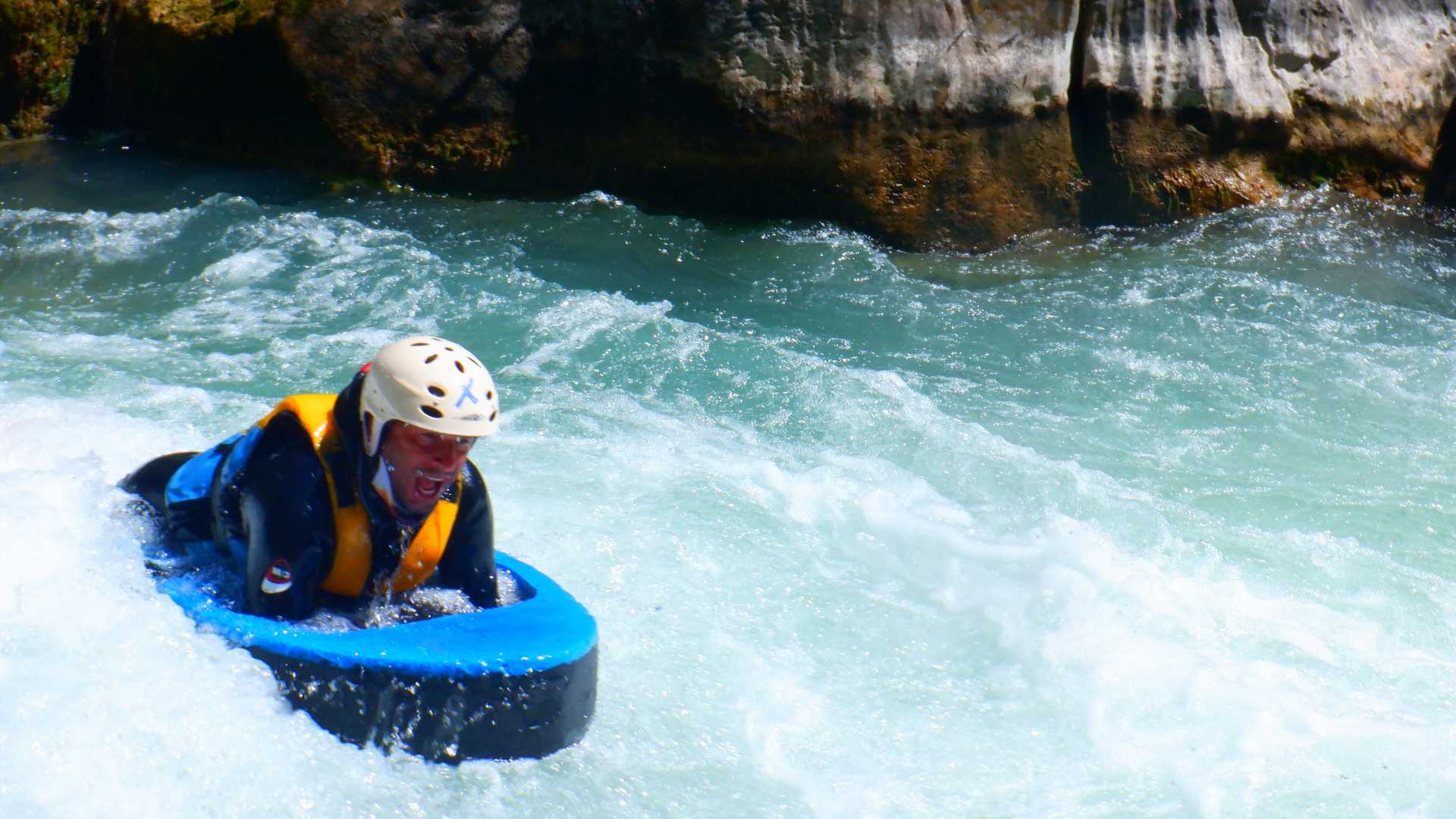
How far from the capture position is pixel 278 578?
3.22m

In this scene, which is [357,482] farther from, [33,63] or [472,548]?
[33,63]

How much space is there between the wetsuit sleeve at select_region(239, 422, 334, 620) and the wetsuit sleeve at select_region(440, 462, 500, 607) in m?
0.36

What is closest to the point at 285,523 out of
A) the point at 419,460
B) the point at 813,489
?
the point at 419,460

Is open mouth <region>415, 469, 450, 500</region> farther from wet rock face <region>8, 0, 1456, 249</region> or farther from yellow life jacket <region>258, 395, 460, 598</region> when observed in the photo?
wet rock face <region>8, 0, 1456, 249</region>

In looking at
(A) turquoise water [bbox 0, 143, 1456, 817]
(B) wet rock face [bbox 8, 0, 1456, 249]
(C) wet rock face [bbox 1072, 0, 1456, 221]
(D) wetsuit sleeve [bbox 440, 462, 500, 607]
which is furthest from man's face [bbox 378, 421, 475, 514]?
(C) wet rock face [bbox 1072, 0, 1456, 221]

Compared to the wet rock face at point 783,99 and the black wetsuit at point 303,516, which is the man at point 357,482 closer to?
the black wetsuit at point 303,516

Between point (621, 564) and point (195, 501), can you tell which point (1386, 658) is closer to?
point (621, 564)

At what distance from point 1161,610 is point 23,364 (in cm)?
492

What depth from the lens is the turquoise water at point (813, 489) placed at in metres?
3.46

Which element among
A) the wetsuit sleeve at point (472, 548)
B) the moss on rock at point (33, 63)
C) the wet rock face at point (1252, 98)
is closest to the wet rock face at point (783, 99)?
the wet rock face at point (1252, 98)

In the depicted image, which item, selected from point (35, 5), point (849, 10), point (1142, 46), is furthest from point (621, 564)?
point (35, 5)

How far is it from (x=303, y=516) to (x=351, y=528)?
0.15 m

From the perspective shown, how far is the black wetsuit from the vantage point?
3172 mm

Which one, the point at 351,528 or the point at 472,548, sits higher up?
the point at 351,528
